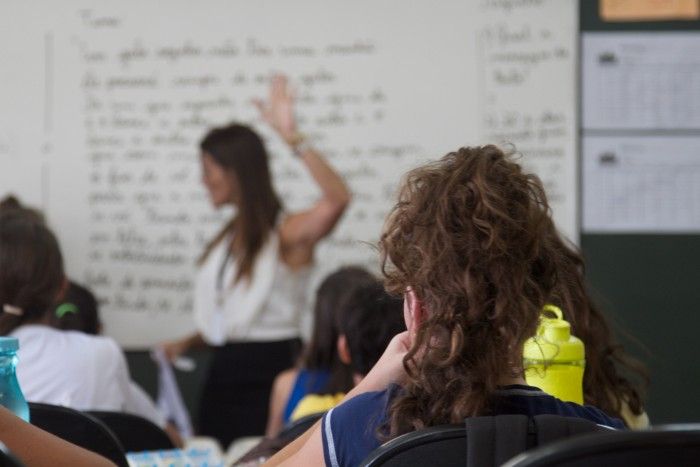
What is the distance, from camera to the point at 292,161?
4273 millimetres

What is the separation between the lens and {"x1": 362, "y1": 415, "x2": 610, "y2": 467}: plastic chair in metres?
1.19

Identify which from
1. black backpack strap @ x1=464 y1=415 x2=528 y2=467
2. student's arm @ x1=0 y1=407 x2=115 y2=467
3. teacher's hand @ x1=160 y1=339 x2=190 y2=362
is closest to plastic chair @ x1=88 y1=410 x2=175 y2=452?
student's arm @ x1=0 y1=407 x2=115 y2=467

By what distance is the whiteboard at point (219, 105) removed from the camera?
167 inches

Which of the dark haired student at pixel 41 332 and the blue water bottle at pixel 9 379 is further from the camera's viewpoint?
the dark haired student at pixel 41 332

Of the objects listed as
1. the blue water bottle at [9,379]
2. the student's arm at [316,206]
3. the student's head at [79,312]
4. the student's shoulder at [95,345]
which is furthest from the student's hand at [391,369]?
the student's arm at [316,206]

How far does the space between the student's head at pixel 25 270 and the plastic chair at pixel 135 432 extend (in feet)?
1.28

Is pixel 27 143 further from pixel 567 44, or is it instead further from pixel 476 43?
pixel 567 44

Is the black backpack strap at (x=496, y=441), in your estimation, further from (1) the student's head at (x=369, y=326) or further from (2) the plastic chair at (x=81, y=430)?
(1) the student's head at (x=369, y=326)

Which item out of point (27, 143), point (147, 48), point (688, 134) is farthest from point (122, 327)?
point (688, 134)

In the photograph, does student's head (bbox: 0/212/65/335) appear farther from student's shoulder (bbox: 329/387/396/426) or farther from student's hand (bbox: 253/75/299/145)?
student's hand (bbox: 253/75/299/145)

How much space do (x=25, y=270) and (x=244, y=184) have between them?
4.43 feet

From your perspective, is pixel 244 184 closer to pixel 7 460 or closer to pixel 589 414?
pixel 589 414

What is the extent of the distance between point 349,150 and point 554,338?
8.82ft

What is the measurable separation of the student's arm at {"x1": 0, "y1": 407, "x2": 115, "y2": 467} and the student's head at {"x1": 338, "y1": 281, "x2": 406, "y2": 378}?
1.05 meters
